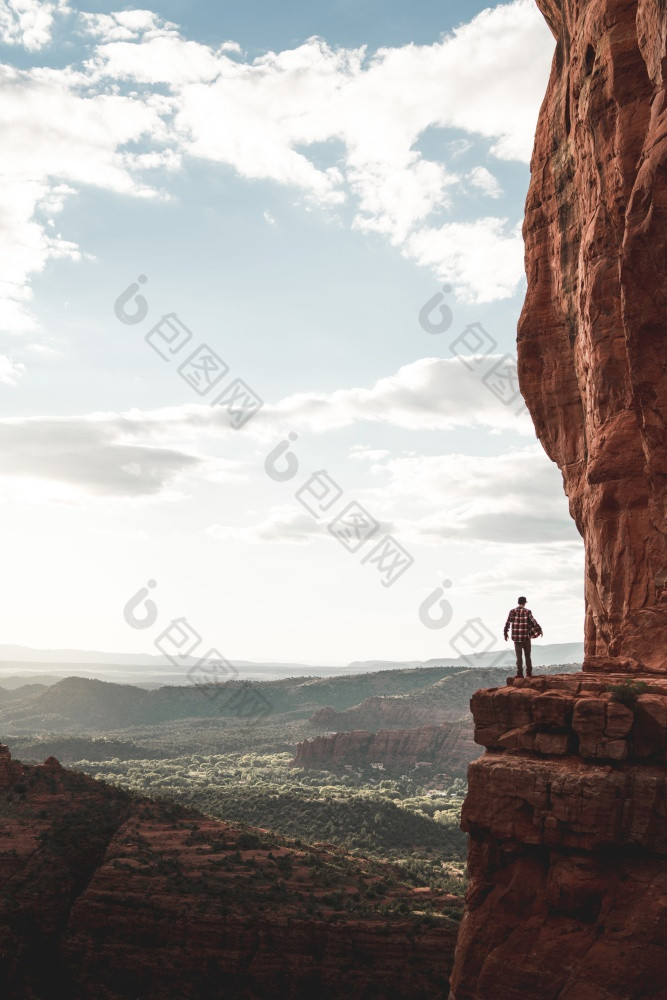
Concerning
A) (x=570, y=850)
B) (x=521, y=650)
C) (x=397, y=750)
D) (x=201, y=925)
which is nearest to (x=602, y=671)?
(x=521, y=650)

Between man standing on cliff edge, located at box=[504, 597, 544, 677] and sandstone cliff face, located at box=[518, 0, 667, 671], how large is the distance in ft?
5.39

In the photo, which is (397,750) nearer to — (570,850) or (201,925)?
(201,925)

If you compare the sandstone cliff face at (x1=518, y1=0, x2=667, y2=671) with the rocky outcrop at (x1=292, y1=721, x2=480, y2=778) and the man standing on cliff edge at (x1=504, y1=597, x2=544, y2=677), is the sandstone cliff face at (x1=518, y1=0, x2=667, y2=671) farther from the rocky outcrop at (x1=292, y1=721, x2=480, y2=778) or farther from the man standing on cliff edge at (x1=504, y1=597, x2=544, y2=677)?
the rocky outcrop at (x1=292, y1=721, x2=480, y2=778)

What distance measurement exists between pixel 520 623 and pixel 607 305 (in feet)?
29.7

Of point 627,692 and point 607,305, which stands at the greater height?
point 607,305

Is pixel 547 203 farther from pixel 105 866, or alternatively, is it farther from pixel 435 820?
pixel 435 820

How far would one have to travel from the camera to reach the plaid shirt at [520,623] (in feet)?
65.9

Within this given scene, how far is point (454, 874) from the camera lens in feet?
144

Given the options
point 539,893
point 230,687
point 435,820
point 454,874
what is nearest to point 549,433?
point 539,893

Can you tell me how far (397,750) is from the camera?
97.2m

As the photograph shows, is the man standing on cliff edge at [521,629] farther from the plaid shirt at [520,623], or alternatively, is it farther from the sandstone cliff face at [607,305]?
the sandstone cliff face at [607,305]

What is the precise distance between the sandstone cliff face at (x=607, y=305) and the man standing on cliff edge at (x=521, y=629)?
164cm

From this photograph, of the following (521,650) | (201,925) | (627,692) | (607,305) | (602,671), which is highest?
(607,305)

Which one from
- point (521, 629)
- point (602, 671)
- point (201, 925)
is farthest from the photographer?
point (201, 925)
